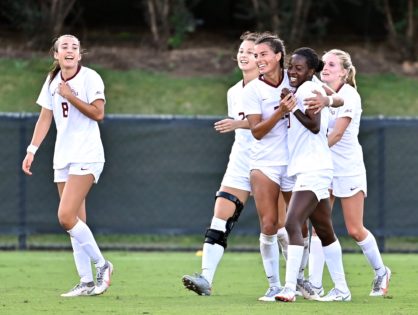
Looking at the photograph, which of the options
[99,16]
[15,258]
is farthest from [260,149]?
[99,16]

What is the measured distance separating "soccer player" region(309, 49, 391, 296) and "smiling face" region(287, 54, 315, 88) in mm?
701

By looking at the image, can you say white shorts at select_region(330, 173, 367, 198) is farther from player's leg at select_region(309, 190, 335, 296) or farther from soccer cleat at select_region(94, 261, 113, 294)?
soccer cleat at select_region(94, 261, 113, 294)

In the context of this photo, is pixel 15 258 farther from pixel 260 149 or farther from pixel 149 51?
pixel 149 51

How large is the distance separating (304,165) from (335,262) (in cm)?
94

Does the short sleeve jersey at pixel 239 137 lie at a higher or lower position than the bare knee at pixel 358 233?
higher

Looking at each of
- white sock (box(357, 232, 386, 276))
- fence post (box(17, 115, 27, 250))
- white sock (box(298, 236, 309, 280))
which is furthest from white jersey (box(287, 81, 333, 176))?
fence post (box(17, 115, 27, 250))

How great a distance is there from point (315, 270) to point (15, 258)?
19.6 ft

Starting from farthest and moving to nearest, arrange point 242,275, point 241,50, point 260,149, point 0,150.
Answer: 1. point 0,150
2. point 242,275
3. point 241,50
4. point 260,149

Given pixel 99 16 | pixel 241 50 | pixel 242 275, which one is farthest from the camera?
pixel 99 16

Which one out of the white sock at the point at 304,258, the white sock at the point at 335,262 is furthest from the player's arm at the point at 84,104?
the white sock at the point at 335,262

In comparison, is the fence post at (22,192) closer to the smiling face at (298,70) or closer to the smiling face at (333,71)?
the smiling face at (333,71)

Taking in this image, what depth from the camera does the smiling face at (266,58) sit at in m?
10.3

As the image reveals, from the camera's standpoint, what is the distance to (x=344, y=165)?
36.2 ft

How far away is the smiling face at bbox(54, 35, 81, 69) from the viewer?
10.9 m
